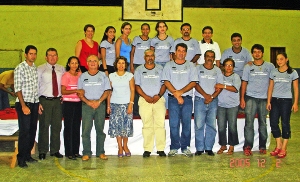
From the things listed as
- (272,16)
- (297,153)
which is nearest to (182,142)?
(297,153)

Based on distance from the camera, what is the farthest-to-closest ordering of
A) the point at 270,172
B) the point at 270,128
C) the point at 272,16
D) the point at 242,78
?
the point at 272,16, the point at 270,128, the point at 242,78, the point at 270,172

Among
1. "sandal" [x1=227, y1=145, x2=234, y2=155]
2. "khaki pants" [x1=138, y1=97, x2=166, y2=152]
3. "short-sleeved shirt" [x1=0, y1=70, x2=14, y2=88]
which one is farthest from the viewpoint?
"short-sleeved shirt" [x1=0, y1=70, x2=14, y2=88]

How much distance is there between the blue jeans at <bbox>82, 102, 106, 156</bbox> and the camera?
5.78 m

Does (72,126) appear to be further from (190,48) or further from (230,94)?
(230,94)

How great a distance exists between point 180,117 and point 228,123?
0.77 metres

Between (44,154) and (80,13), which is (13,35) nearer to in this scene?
(80,13)

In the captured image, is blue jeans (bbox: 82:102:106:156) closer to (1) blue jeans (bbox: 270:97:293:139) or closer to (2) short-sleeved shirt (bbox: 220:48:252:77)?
(2) short-sleeved shirt (bbox: 220:48:252:77)

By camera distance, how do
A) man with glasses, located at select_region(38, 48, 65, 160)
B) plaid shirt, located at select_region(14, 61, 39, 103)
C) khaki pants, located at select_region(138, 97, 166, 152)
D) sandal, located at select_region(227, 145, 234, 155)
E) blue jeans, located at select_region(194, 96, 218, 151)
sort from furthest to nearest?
sandal, located at select_region(227, 145, 234, 155)
blue jeans, located at select_region(194, 96, 218, 151)
khaki pants, located at select_region(138, 97, 166, 152)
man with glasses, located at select_region(38, 48, 65, 160)
plaid shirt, located at select_region(14, 61, 39, 103)

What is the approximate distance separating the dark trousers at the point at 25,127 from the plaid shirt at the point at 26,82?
100 mm

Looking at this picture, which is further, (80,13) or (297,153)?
(80,13)

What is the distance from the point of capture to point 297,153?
6.34 meters

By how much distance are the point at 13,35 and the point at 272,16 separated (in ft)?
30.1

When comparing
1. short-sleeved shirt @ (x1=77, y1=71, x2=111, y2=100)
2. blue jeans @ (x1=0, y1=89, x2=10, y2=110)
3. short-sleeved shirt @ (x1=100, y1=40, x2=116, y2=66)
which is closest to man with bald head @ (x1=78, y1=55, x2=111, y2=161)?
short-sleeved shirt @ (x1=77, y1=71, x2=111, y2=100)

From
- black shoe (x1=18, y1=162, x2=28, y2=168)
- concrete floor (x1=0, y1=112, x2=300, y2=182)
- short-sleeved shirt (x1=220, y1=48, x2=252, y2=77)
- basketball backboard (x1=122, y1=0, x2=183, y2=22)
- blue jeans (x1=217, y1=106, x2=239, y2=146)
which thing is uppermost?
basketball backboard (x1=122, y1=0, x2=183, y2=22)
